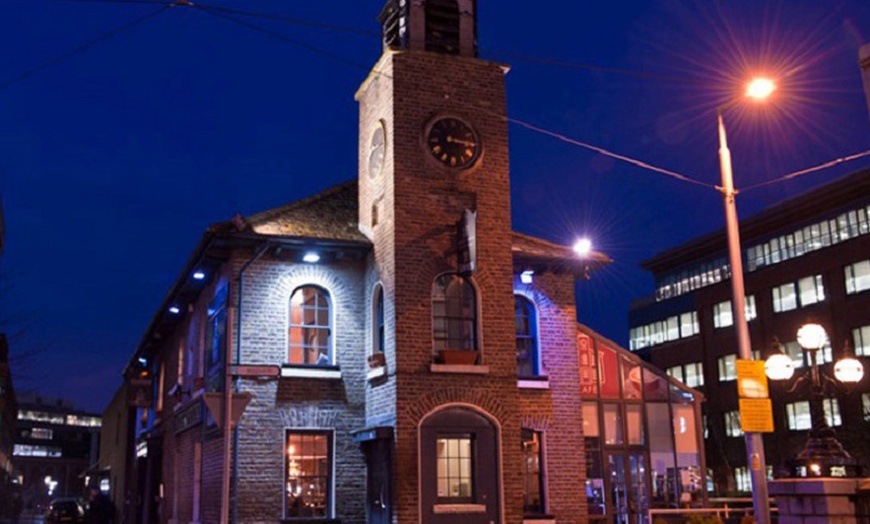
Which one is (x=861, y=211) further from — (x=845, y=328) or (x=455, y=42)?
(x=455, y=42)

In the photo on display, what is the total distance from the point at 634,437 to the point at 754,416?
35.6 ft

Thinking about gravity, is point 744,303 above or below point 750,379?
above

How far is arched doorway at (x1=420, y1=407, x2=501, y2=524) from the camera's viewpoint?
19.3 m

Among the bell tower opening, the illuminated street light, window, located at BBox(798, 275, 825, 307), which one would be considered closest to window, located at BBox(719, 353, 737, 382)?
window, located at BBox(798, 275, 825, 307)

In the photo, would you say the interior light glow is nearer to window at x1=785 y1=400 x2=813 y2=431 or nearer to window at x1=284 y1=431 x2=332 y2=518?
window at x1=284 y1=431 x2=332 y2=518

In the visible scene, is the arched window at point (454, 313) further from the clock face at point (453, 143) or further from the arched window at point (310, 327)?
the arched window at point (310, 327)

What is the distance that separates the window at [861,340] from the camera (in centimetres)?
5231

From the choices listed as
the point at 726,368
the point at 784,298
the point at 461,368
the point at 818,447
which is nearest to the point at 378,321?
the point at 461,368

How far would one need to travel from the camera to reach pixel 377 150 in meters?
21.9

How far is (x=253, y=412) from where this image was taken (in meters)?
20.6

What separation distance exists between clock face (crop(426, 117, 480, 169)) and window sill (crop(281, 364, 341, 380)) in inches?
206

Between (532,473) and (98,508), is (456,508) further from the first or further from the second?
(98,508)

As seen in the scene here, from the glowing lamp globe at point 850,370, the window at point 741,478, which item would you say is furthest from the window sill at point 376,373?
the window at point 741,478

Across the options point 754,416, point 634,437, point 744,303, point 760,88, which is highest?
point 760,88
